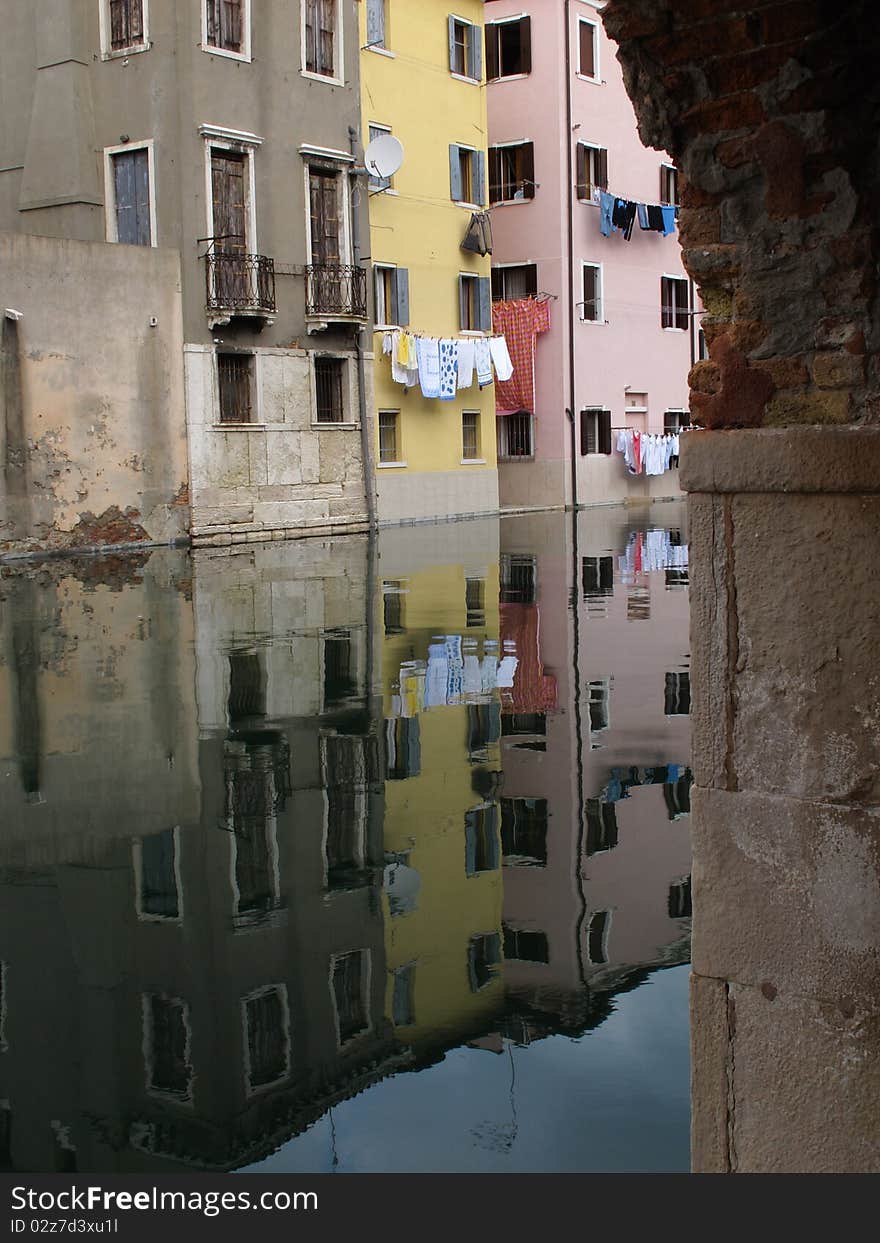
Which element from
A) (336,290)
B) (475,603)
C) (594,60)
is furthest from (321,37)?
(475,603)

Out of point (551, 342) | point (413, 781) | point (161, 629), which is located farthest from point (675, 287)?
point (413, 781)

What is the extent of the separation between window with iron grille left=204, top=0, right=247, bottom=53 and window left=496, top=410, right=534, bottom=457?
41.8 feet

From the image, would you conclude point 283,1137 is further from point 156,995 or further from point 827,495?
point 827,495

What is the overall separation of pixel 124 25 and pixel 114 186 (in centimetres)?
271

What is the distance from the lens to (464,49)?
109 ft

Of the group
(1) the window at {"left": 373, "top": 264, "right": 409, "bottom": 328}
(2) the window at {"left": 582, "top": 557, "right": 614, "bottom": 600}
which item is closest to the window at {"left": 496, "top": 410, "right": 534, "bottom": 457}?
(1) the window at {"left": 373, "top": 264, "right": 409, "bottom": 328}

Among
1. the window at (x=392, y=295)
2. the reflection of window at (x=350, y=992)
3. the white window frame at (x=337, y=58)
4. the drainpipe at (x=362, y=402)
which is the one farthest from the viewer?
the window at (x=392, y=295)

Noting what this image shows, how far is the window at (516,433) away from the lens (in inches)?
1454

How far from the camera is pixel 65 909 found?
20.0 ft

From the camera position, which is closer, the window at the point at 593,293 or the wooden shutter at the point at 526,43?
the wooden shutter at the point at 526,43

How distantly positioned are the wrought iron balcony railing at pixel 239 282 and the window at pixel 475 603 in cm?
988

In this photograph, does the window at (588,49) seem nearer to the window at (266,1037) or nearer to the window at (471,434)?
the window at (471,434)

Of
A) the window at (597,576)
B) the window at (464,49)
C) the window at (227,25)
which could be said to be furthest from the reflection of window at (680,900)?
the window at (464,49)

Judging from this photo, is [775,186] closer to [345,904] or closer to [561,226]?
[345,904]
